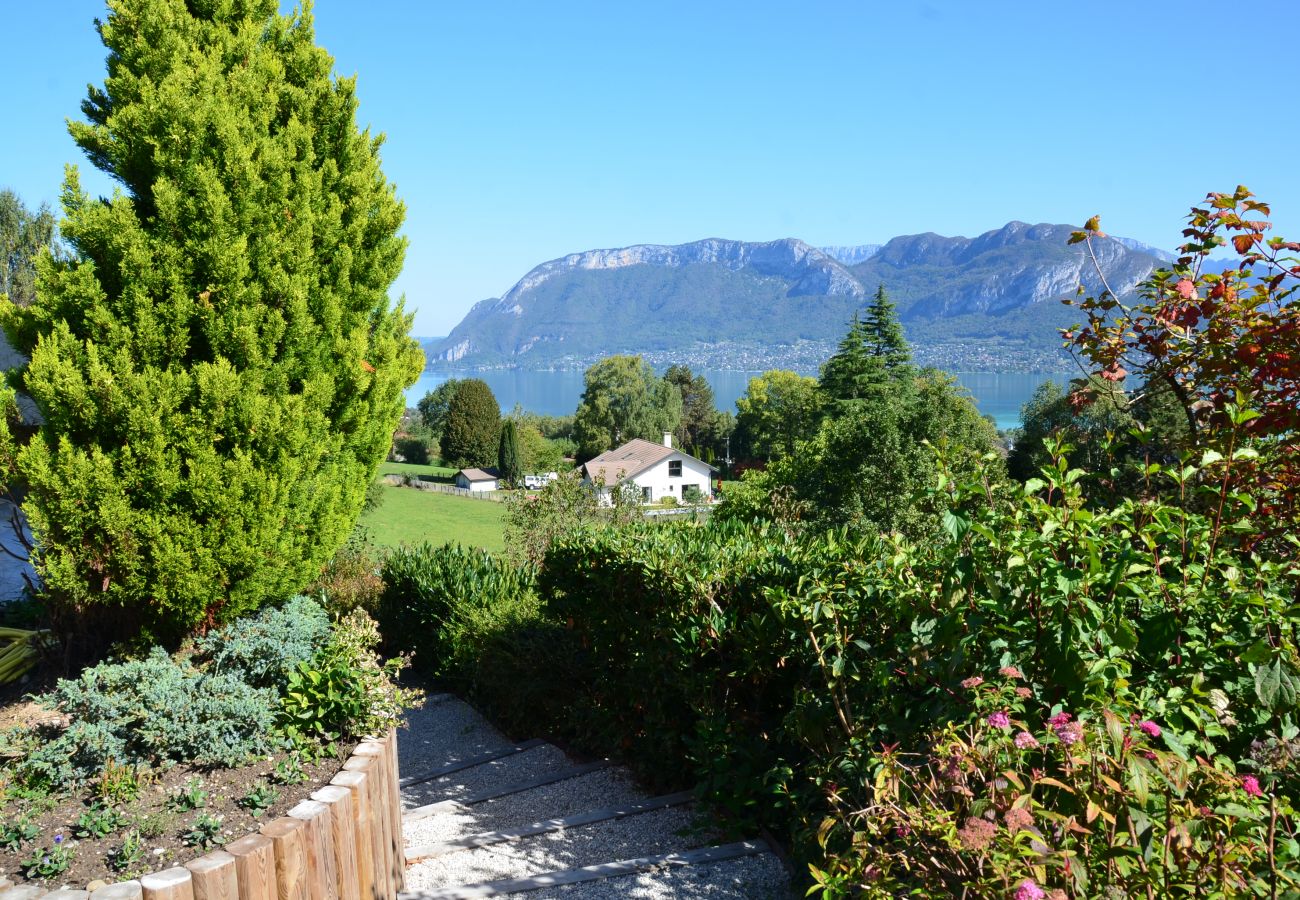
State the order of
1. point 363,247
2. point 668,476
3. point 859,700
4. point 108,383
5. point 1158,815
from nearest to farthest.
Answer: point 1158,815 < point 859,700 < point 108,383 < point 363,247 < point 668,476

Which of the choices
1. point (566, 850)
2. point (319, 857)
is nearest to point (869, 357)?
point (566, 850)

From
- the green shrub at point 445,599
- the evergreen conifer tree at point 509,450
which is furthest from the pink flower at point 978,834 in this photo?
the evergreen conifer tree at point 509,450

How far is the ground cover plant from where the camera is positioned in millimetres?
3373

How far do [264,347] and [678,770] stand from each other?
374cm

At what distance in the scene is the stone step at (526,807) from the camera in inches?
201

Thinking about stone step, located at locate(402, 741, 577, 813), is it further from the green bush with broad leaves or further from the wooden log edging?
the green bush with broad leaves

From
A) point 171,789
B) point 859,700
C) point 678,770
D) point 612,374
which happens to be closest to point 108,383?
point 171,789

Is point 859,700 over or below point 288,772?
over

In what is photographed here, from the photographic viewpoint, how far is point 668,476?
6169 cm

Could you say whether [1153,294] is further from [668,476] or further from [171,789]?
[668,476]

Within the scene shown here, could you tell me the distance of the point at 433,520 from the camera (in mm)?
36906

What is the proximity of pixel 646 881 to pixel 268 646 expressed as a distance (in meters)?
2.31

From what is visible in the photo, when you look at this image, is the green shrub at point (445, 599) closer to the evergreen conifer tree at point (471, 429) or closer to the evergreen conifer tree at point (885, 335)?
the evergreen conifer tree at point (885, 335)

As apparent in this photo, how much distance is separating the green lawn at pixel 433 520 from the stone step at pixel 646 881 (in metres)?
22.8
